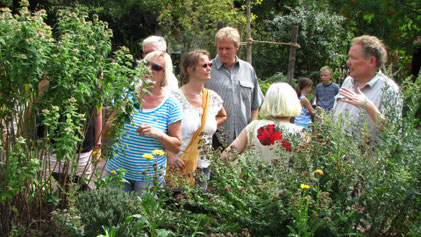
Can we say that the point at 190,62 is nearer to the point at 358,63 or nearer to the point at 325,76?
the point at 358,63

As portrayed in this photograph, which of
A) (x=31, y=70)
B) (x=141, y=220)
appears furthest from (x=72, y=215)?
(x=31, y=70)

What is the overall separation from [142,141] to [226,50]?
1.74 metres

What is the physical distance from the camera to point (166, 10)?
615 inches

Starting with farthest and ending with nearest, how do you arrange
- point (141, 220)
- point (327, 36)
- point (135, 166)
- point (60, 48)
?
point (327, 36) → point (135, 166) → point (60, 48) → point (141, 220)

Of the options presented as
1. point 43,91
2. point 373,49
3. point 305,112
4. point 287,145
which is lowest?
point 305,112

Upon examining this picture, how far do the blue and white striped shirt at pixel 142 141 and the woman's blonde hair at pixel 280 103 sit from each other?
711 millimetres

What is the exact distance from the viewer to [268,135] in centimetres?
326

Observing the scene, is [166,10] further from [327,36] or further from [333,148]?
[333,148]

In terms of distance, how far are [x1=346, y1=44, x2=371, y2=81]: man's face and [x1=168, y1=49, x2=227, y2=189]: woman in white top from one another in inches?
50.2

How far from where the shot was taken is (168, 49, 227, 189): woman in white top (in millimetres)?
3875

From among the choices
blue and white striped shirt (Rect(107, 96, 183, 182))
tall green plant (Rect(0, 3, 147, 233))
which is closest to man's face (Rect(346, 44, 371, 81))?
blue and white striped shirt (Rect(107, 96, 183, 182))

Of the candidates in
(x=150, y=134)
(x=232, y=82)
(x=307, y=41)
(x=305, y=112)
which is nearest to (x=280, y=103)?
(x=150, y=134)

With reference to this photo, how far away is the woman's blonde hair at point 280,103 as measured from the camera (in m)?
3.39

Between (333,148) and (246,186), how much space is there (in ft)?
1.78
